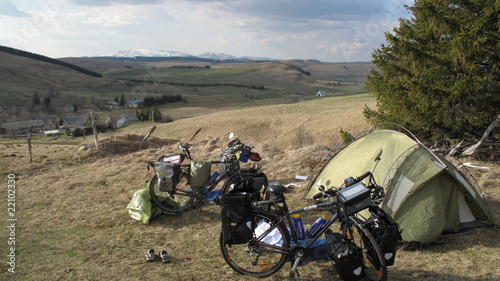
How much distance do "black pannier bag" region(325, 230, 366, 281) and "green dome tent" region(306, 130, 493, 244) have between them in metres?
2.01

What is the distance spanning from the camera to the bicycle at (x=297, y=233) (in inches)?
174

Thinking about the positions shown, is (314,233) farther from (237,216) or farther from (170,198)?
(170,198)

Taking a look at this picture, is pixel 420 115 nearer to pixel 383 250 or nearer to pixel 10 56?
pixel 383 250

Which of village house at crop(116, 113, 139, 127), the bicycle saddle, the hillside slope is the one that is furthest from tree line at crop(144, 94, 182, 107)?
the bicycle saddle

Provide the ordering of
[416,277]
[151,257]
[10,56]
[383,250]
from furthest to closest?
[10,56]
[151,257]
[416,277]
[383,250]

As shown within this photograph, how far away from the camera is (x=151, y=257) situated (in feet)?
18.5

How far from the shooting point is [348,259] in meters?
4.34

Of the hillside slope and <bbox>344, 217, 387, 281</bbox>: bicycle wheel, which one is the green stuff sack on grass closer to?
<bbox>344, 217, 387, 281</bbox>: bicycle wheel

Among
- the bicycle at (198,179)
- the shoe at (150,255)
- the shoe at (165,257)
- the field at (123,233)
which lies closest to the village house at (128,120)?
the field at (123,233)

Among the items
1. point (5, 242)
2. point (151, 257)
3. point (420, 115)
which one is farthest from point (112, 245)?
point (420, 115)

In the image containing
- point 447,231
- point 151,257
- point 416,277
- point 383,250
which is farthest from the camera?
point 447,231

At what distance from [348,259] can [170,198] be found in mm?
4759

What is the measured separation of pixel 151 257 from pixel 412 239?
14.0ft

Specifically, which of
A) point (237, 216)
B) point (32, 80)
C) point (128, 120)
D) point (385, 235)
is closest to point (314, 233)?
point (385, 235)
